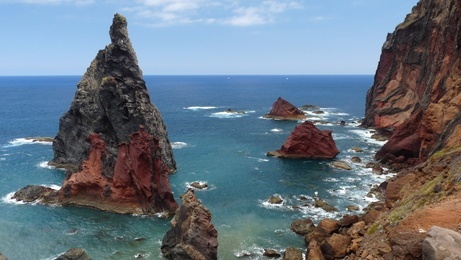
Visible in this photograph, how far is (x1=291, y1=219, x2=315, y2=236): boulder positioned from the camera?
5370 cm

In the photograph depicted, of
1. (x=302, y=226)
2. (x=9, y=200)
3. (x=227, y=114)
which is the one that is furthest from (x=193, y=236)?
(x=227, y=114)

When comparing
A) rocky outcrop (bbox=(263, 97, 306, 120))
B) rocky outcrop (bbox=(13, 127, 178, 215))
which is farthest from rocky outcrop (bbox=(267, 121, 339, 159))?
rocky outcrop (bbox=(263, 97, 306, 120))

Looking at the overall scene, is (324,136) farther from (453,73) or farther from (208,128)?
(208,128)

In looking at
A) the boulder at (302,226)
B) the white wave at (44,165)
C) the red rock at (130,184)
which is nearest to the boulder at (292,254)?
the boulder at (302,226)

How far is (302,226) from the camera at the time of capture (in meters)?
54.5

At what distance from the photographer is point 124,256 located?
48250 millimetres

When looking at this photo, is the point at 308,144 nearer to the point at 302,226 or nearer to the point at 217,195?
the point at 217,195

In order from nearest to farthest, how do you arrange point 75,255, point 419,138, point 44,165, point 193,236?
point 193,236 → point 75,255 → point 419,138 → point 44,165

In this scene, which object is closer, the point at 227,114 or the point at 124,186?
the point at 124,186

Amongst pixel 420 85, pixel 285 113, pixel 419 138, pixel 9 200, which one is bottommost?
pixel 9 200

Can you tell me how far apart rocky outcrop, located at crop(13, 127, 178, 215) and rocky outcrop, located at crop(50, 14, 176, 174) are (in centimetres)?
652

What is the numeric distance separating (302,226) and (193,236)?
1642 centimetres

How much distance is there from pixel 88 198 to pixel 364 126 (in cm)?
10000

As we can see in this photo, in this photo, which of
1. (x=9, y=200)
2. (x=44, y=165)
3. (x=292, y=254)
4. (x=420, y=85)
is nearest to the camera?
(x=292, y=254)
